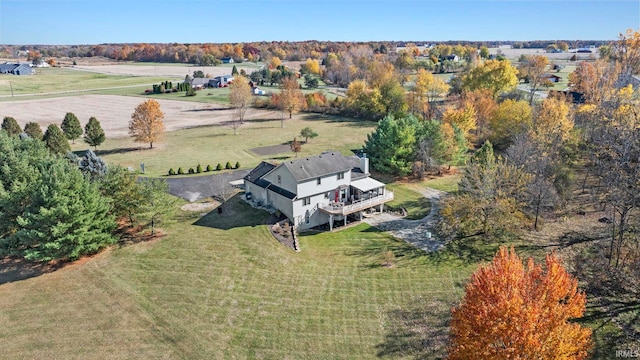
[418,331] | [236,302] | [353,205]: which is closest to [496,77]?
[353,205]

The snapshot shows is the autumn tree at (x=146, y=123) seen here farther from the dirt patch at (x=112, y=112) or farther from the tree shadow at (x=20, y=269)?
the tree shadow at (x=20, y=269)

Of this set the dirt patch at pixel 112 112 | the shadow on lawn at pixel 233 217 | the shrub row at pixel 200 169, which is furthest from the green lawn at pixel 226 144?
the shadow on lawn at pixel 233 217

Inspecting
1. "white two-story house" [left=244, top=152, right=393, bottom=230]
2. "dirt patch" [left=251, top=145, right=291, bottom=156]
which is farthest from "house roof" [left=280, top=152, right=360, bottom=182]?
"dirt patch" [left=251, top=145, right=291, bottom=156]

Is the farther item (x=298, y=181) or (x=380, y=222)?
(x=380, y=222)

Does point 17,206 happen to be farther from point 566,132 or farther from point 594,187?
point 594,187

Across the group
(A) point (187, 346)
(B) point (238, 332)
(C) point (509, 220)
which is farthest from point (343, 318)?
(C) point (509, 220)

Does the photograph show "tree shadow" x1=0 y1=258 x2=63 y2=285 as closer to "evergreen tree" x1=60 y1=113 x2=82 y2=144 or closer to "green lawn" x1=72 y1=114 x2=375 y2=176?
"green lawn" x1=72 y1=114 x2=375 y2=176
